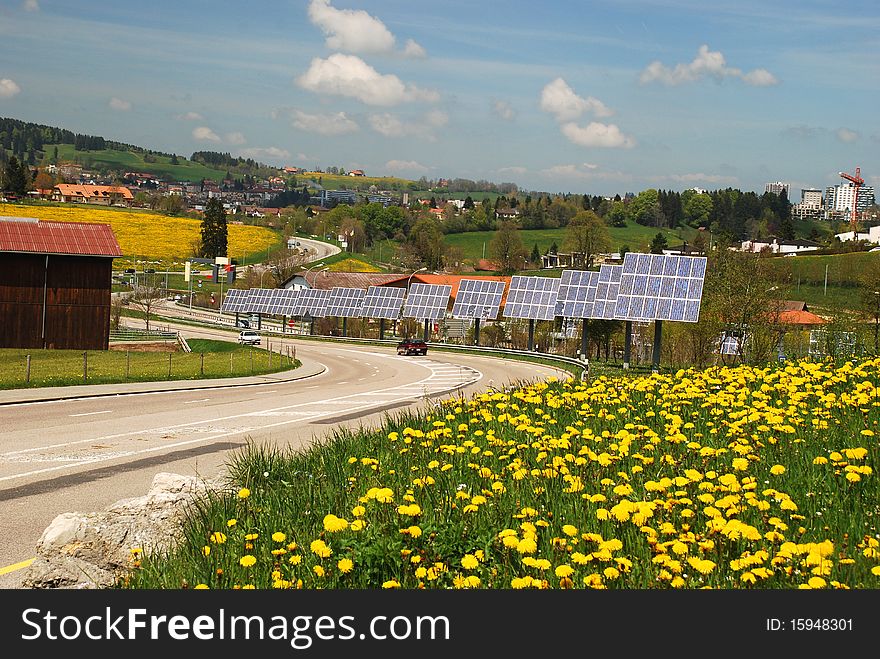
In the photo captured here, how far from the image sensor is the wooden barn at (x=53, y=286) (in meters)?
55.9

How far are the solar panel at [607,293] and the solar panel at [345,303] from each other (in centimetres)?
3317

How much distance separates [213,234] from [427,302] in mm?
96482

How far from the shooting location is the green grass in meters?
36.4

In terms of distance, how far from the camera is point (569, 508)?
8.22 metres

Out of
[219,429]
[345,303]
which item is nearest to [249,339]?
[345,303]

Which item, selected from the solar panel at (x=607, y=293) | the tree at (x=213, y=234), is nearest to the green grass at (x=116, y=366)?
the solar panel at (x=607, y=293)

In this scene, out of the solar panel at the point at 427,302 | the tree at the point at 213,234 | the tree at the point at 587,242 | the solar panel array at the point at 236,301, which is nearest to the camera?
the solar panel at the point at 427,302

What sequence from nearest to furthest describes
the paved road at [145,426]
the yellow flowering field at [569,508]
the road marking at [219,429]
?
the yellow flowering field at [569,508]
the paved road at [145,426]
the road marking at [219,429]

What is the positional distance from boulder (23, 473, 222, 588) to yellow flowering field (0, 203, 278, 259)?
513 feet

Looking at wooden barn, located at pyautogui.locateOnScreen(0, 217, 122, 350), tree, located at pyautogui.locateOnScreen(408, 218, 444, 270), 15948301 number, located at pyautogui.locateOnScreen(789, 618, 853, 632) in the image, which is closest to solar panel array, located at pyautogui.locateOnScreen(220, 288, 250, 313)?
wooden barn, located at pyautogui.locateOnScreen(0, 217, 122, 350)

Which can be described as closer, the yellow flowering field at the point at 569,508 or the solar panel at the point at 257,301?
the yellow flowering field at the point at 569,508

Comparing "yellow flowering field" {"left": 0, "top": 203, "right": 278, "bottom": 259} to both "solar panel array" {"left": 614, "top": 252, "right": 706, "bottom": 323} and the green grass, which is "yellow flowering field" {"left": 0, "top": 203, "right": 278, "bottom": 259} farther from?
"solar panel array" {"left": 614, "top": 252, "right": 706, "bottom": 323}

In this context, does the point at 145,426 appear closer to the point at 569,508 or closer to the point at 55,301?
the point at 569,508

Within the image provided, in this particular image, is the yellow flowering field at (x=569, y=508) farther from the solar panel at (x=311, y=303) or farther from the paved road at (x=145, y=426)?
the solar panel at (x=311, y=303)
